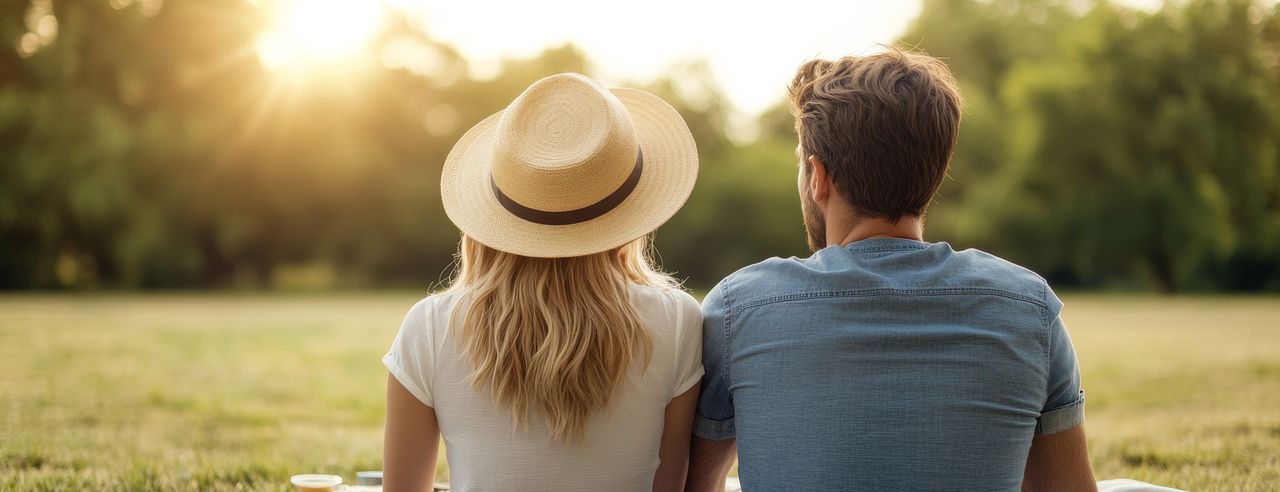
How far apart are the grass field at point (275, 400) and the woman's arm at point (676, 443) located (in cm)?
225

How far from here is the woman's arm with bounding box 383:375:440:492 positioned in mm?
2328

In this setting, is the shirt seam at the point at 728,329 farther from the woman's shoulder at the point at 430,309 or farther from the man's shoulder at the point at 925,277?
the woman's shoulder at the point at 430,309

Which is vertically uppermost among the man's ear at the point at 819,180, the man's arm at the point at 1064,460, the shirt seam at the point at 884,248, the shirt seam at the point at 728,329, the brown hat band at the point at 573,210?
the man's ear at the point at 819,180

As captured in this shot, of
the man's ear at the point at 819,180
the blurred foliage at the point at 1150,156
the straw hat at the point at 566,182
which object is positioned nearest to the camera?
the man's ear at the point at 819,180

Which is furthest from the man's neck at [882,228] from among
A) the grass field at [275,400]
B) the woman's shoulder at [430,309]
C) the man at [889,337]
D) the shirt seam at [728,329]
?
the grass field at [275,400]

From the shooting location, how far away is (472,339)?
221 centimetres

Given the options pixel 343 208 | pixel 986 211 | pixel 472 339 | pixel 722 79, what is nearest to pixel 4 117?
pixel 343 208

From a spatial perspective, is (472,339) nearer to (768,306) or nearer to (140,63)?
(768,306)

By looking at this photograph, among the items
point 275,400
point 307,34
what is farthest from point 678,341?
point 307,34

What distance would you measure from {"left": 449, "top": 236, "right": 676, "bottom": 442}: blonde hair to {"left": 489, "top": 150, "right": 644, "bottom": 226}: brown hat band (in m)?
0.11

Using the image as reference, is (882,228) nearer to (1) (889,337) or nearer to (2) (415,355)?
(1) (889,337)

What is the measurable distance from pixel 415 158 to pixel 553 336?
108 ft

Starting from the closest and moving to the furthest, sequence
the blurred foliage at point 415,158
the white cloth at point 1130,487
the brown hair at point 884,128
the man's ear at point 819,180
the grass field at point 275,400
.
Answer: the brown hair at point 884,128 < the man's ear at point 819,180 < the white cloth at point 1130,487 < the grass field at point 275,400 < the blurred foliage at point 415,158

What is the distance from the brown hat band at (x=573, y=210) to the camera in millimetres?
2404
